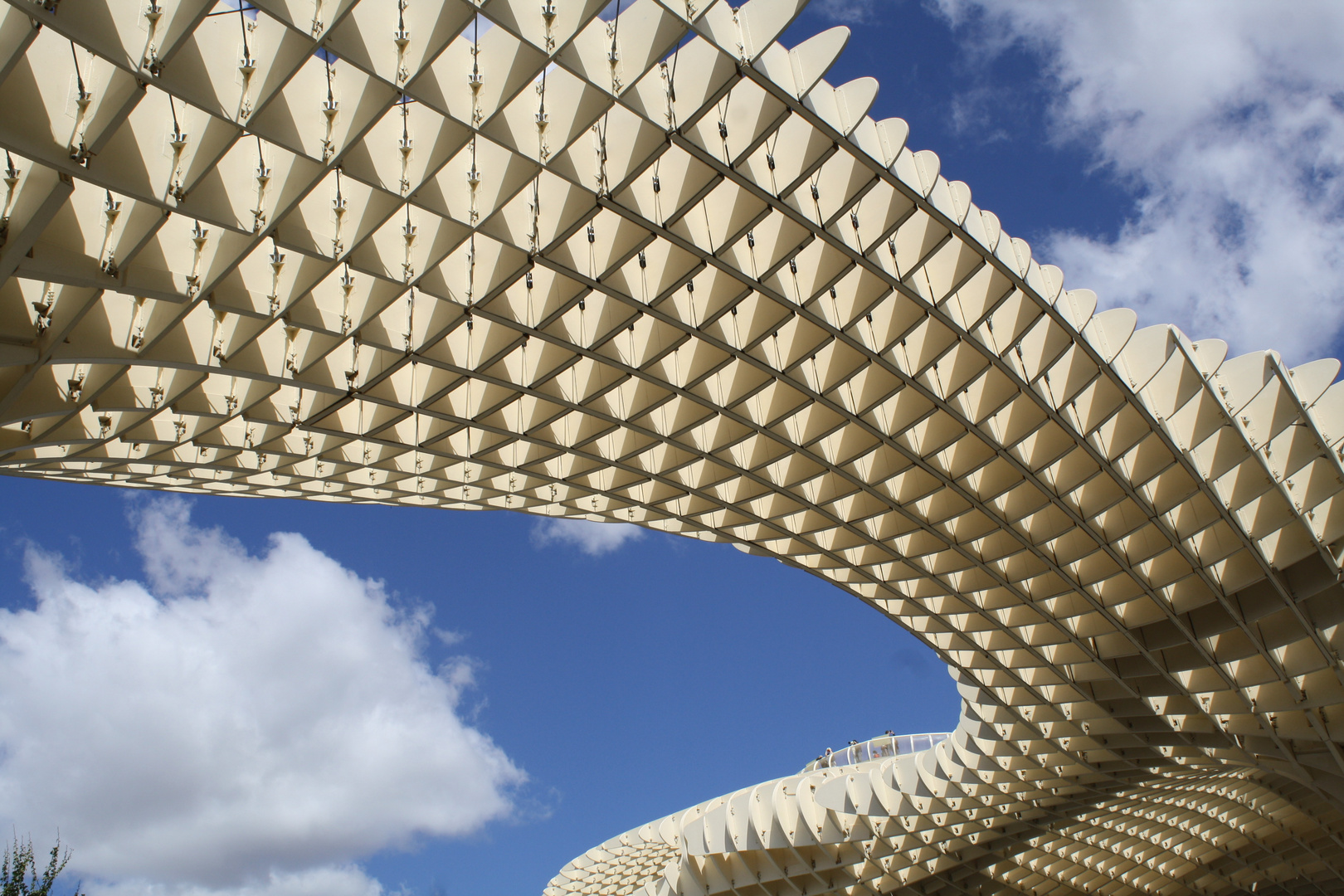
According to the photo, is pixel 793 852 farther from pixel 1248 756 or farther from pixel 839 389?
pixel 839 389

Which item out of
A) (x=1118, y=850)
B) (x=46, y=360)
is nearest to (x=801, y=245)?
(x=46, y=360)

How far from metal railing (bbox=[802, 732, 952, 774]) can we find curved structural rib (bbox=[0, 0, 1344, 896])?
12.9m

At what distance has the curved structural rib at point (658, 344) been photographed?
53.7ft

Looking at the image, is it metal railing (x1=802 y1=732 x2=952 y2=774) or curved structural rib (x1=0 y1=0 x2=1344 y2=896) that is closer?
curved structural rib (x1=0 y1=0 x2=1344 y2=896)

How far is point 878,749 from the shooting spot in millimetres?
64500

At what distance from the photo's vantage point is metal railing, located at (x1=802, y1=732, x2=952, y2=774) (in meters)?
60.5

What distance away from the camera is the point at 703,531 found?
38750mm

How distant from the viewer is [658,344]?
25.7 meters

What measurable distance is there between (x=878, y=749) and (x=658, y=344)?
4822cm

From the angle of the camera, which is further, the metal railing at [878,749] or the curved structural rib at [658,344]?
the metal railing at [878,749]

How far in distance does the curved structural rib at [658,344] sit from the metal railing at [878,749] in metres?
12.9

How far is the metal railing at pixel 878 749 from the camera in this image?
60.5 metres

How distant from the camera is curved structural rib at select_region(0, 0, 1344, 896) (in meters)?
16.4

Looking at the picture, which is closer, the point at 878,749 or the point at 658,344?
the point at 658,344
